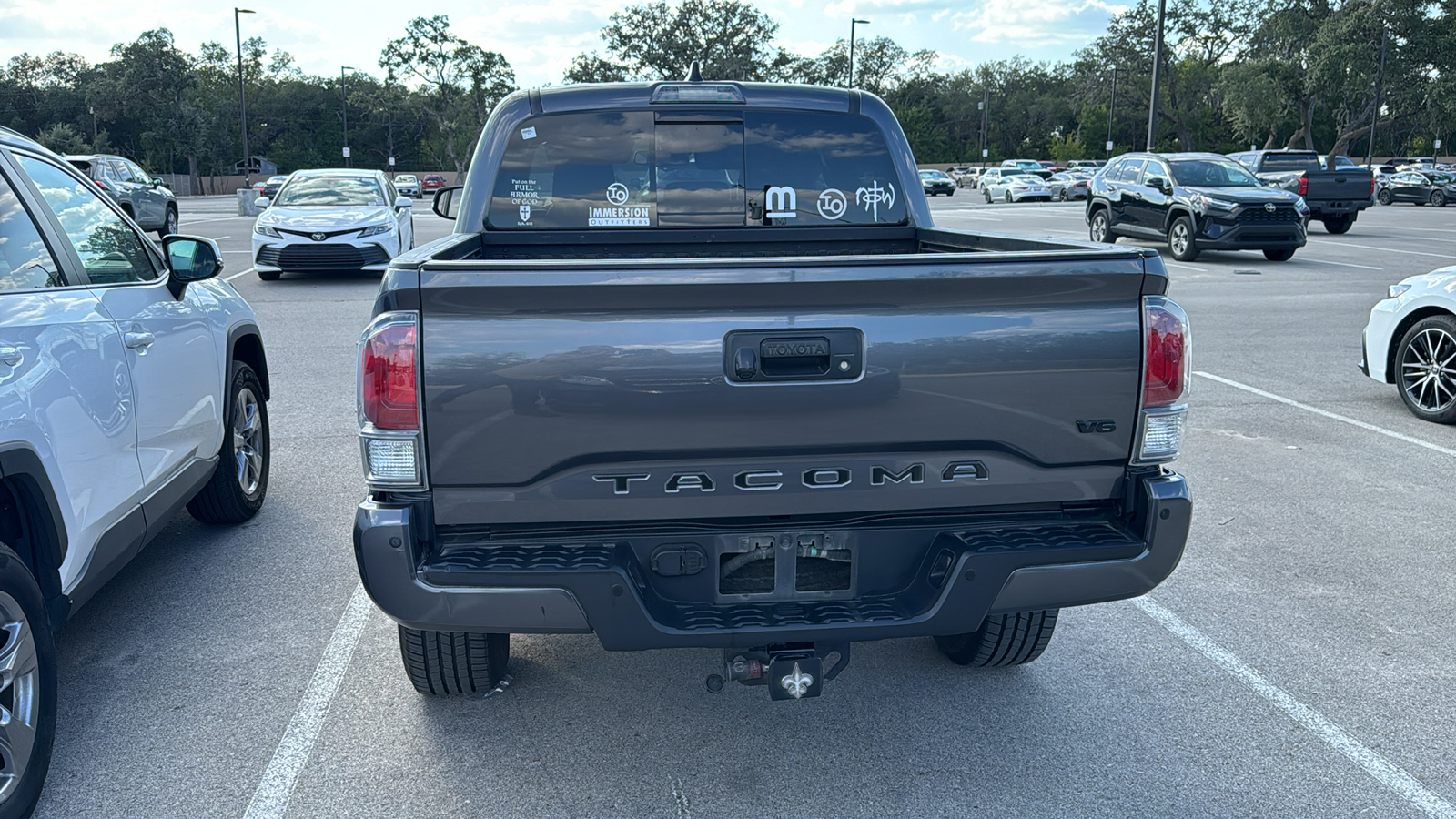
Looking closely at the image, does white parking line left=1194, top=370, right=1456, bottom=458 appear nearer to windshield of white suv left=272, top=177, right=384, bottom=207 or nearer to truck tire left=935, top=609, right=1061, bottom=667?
truck tire left=935, top=609, right=1061, bottom=667

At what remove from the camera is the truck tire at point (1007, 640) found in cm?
377

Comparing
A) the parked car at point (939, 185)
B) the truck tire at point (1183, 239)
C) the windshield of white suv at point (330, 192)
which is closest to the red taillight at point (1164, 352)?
the windshield of white suv at point (330, 192)

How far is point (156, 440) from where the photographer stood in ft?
14.0

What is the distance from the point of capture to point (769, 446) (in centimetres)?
289

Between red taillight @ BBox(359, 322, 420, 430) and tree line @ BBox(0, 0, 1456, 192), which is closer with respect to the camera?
red taillight @ BBox(359, 322, 420, 430)

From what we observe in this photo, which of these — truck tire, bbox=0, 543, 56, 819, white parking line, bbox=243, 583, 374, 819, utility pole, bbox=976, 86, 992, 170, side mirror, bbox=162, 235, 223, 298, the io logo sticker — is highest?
utility pole, bbox=976, 86, 992, 170

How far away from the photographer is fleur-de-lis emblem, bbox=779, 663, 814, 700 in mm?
3064

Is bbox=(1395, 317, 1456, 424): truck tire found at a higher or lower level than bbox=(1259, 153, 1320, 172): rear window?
lower

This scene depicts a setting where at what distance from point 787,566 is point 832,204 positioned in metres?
2.13

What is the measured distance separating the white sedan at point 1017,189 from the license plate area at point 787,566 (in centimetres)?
4620

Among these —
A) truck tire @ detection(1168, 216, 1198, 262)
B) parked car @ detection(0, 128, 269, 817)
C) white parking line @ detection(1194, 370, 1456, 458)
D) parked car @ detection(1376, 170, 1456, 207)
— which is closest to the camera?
parked car @ detection(0, 128, 269, 817)

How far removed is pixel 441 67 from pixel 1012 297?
7967 centimetres

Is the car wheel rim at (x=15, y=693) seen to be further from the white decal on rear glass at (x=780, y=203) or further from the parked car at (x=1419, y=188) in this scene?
the parked car at (x=1419, y=188)

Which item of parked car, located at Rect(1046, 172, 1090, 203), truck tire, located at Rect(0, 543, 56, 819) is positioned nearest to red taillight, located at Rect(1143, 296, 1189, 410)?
truck tire, located at Rect(0, 543, 56, 819)
